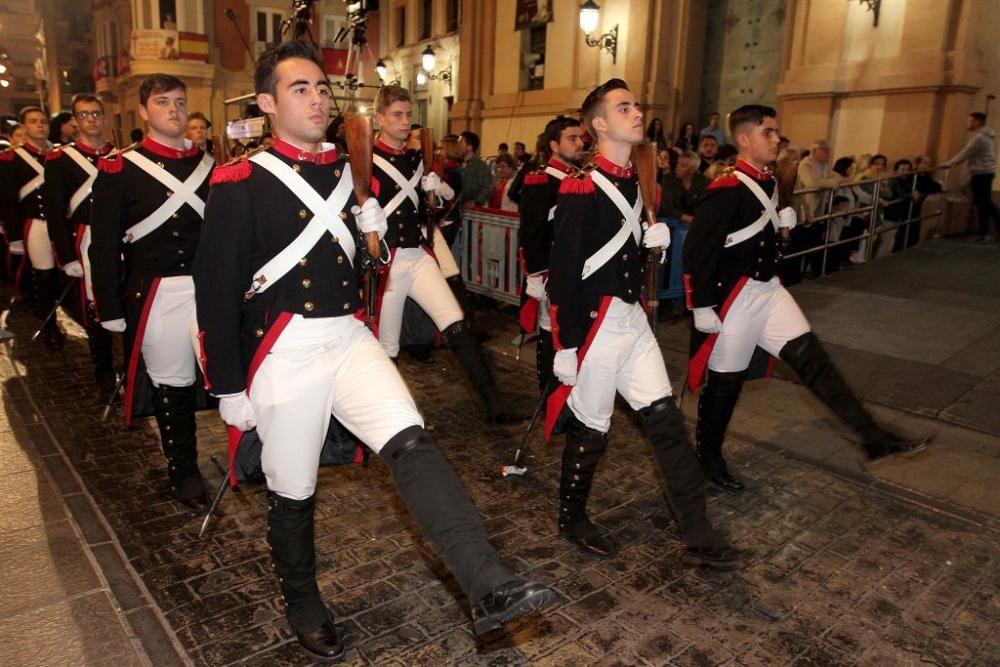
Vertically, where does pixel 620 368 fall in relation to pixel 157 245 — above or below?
below

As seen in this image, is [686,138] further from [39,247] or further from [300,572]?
[300,572]

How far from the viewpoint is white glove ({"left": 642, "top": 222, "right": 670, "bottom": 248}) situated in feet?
12.7

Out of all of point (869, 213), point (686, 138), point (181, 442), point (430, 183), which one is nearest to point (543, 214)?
point (430, 183)

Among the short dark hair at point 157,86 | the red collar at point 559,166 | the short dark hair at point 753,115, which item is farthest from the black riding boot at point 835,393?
the short dark hair at point 157,86

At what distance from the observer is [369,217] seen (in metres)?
3.06

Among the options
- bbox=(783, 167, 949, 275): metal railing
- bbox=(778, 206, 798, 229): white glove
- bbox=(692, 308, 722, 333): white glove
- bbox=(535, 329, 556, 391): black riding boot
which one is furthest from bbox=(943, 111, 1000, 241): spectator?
bbox=(692, 308, 722, 333): white glove

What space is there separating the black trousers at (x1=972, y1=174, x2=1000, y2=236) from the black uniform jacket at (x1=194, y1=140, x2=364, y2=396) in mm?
12258

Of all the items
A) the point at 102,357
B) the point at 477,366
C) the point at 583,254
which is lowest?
the point at 102,357

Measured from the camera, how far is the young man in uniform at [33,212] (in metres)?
8.09

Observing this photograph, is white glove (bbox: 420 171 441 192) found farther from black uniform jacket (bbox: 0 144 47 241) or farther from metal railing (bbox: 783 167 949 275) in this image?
metal railing (bbox: 783 167 949 275)

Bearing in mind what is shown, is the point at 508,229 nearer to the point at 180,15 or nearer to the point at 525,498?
the point at 525,498

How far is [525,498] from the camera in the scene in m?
4.67

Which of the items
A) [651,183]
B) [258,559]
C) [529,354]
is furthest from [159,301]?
[529,354]

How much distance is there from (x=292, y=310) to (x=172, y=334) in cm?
171
